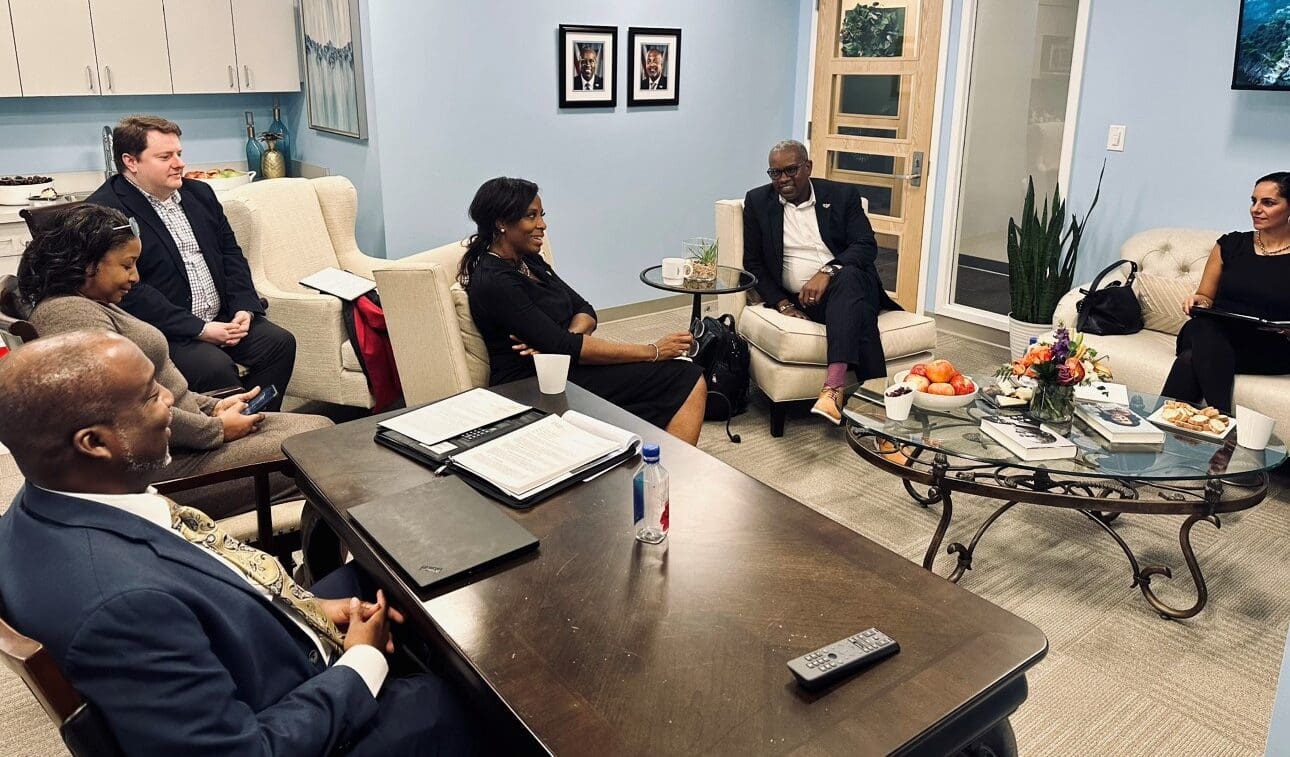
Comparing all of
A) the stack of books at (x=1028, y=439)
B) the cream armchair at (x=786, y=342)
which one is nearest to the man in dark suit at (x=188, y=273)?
the cream armchair at (x=786, y=342)

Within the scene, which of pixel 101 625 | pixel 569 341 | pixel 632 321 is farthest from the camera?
pixel 632 321

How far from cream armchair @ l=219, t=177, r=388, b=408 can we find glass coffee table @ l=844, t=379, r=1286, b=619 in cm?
211

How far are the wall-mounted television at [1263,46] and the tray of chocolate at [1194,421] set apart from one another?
6.26ft

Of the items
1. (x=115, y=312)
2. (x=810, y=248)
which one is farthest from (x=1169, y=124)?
(x=115, y=312)

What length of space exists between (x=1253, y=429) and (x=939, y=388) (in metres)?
0.87

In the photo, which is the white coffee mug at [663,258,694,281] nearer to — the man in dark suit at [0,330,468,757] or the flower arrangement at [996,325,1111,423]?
the flower arrangement at [996,325,1111,423]

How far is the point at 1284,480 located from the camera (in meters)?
3.60

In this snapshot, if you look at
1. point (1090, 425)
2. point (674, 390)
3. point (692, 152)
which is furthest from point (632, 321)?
point (1090, 425)

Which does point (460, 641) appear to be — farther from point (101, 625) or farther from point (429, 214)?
point (429, 214)

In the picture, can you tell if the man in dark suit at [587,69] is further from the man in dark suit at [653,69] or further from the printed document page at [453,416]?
the printed document page at [453,416]

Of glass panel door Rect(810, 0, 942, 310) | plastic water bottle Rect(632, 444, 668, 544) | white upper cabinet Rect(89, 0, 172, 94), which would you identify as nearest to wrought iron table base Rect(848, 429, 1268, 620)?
plastic water bottle Rect(632, 444, 668, 544)

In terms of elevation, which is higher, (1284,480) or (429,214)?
(429,214)

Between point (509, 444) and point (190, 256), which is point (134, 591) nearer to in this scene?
point (509, 444)

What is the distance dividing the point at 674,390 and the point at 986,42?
10.2ft
